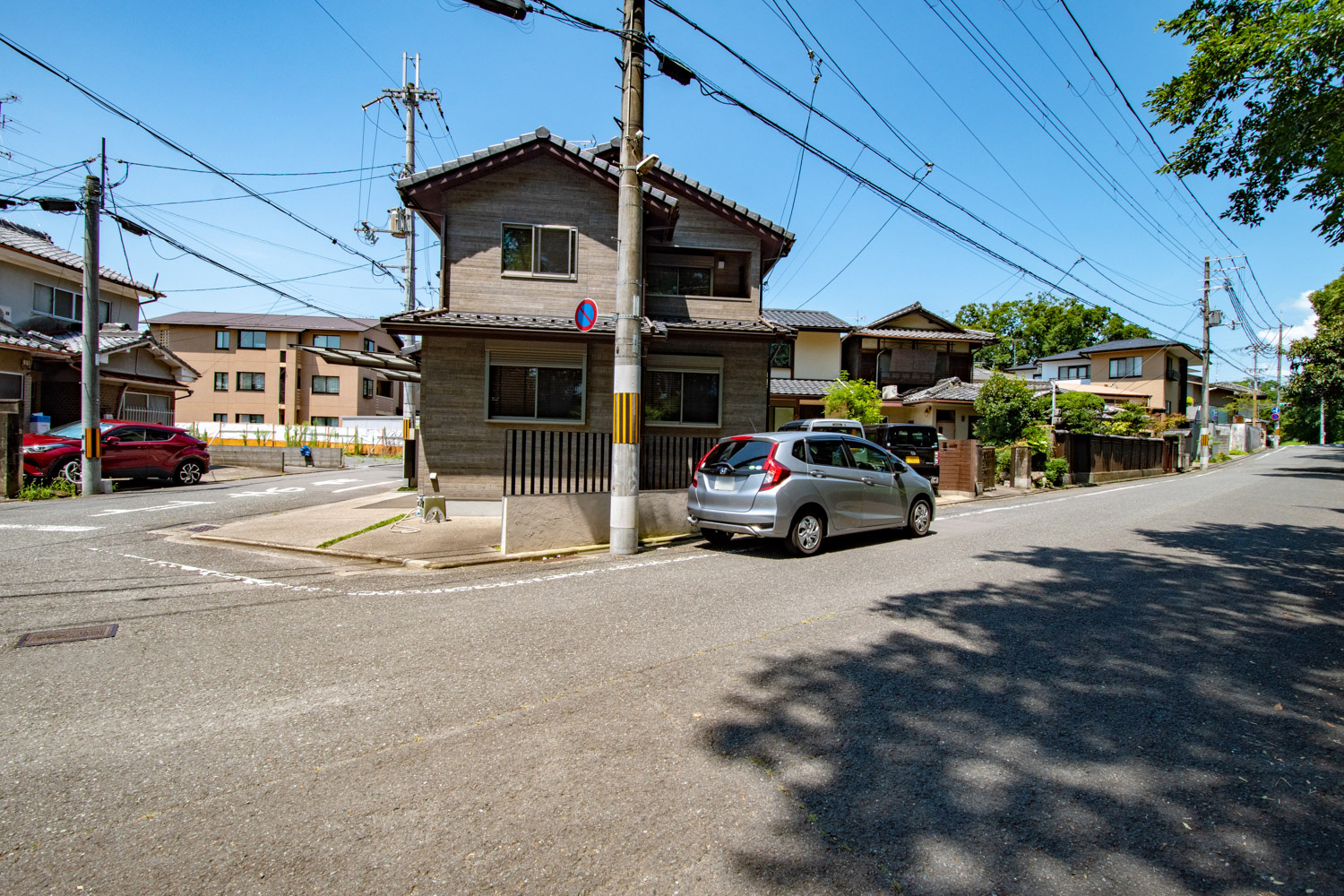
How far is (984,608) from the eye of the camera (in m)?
5.86

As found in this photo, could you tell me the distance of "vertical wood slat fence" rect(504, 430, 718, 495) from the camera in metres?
9.90

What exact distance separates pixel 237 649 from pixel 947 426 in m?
31.7

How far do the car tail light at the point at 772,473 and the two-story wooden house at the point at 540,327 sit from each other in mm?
3819

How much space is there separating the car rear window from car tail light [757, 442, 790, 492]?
0.08m

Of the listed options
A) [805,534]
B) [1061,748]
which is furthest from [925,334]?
[1061,748]

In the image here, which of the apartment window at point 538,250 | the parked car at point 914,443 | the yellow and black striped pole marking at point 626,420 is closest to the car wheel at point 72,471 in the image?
the apartment window at point 538,250

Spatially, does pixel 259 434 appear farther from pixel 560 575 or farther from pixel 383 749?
pixel 383 749

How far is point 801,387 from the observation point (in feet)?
95.6

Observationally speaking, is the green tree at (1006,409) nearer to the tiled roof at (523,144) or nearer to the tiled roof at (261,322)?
the tiled roof at (523,144)

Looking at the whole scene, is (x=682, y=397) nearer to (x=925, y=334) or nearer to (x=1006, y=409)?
(x=1006, y=409)

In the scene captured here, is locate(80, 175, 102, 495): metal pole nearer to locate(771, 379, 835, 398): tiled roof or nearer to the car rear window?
the car rear window

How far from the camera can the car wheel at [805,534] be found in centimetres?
836

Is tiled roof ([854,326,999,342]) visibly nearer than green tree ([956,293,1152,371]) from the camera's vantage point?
Yes

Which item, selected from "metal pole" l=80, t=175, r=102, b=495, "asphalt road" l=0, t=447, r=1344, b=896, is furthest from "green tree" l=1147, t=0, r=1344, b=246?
"metal pole" l=80, t=175, r=102, b=495
